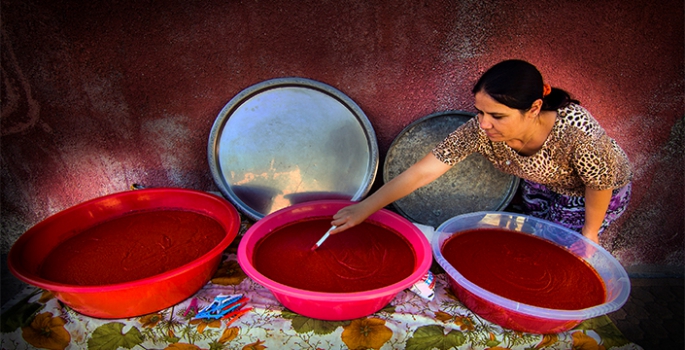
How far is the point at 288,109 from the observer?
1.83 meters

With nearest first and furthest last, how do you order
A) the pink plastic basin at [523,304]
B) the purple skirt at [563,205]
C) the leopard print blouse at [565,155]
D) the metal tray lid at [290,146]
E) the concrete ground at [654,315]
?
the pink plastic basin at [523,304]
the leopard print blouse at [565,155]
the purple skirt at [563,205]
the metal tray lid at [290,146]
the concrete ground at [654,315]

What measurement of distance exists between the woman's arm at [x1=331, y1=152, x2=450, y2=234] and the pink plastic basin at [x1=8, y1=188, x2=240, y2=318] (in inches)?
18.4

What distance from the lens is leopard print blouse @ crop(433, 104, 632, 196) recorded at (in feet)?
4.32

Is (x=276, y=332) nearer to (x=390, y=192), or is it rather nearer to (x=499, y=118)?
(x=390, y=192)

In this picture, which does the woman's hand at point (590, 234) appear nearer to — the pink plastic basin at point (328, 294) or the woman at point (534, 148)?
the woman at point (534, 148)

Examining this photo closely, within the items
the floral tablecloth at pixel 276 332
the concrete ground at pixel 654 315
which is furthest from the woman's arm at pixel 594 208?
the concrete ground at pixel 654 315

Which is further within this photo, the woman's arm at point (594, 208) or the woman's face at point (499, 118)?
the woman's arm at point (594, 208)

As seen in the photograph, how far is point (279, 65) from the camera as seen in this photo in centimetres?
183

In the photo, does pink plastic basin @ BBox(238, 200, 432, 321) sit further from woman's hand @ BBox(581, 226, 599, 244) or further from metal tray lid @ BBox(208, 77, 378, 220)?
woman's hand @ BBox(581, 226, 599, 244)

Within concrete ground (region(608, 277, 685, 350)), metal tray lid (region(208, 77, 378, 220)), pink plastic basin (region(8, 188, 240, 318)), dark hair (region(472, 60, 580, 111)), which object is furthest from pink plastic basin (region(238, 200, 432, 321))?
concrete ground (region(608, 277, 685, 350))

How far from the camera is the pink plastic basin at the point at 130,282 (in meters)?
1.13

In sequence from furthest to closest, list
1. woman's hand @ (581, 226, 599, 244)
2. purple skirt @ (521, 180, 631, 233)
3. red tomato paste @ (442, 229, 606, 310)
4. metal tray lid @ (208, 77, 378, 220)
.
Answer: metal tray lid @ (208, 77, 378, 220)
purple skirt @ (521, 180, 631, 233)
woman's hand @ (581, 226, 599, 244)
red tomato paste @ (442, 229, 606, 310)

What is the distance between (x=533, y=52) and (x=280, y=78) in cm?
137

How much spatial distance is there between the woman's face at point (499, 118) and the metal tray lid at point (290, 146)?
0.70m
